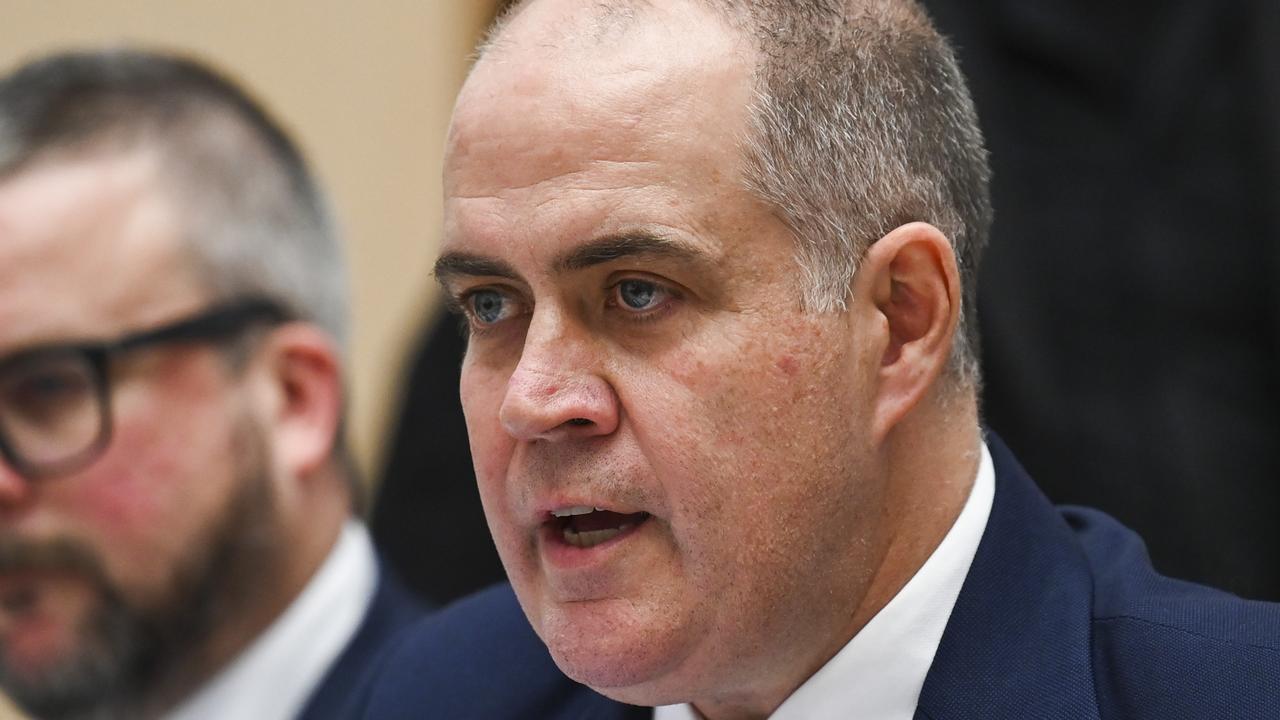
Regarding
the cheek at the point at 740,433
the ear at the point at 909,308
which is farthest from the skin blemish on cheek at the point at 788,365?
the ear at the point at 909,308

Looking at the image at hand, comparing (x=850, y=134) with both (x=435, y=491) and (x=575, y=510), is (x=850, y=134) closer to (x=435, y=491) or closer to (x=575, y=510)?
(x=575, y=510)

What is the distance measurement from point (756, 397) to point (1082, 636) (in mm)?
477

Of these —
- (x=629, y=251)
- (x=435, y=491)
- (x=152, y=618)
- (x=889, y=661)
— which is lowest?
(x=435, y=491)

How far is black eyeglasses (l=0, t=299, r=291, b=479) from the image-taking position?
9.06 ft

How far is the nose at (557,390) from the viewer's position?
1.80 metres

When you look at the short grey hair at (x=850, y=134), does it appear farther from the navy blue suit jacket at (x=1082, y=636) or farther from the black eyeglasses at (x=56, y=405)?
the black eyeglasses at (x=56, y=405)

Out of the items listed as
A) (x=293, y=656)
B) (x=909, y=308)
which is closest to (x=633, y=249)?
(x=909, y=308)

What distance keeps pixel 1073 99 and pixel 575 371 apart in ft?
7.13

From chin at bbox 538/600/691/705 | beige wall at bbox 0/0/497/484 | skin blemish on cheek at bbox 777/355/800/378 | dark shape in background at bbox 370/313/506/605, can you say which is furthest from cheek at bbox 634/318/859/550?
beige wall at bbox 0/0/497/484

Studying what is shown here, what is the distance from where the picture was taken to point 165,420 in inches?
111

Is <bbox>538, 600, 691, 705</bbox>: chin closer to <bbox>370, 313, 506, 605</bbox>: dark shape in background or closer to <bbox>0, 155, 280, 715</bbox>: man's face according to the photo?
<bbox>0, 155, 280, 715</bbox>: man's face

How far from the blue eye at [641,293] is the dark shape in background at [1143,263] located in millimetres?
1684

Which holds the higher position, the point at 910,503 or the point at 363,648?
the point at 910,503

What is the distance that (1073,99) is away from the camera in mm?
3678
